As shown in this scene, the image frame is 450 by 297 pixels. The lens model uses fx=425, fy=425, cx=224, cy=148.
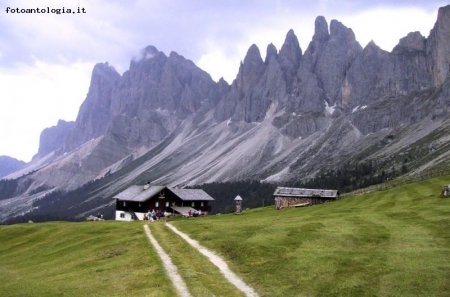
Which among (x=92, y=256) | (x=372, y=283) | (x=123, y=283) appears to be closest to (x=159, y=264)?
(x=123, y=283)

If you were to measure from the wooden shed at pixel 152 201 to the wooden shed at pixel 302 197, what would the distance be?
2543 centimetres

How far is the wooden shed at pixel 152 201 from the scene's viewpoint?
11819 cm

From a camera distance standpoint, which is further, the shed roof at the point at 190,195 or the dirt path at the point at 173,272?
the shed roof at the point at 190,195

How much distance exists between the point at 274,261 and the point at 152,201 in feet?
293

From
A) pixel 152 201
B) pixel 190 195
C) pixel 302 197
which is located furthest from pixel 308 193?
pixel 152 201

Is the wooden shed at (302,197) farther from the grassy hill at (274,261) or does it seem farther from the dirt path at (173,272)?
the dirt path at (173,272)

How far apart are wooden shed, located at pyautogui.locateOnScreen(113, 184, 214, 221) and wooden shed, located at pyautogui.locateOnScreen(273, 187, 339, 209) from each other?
83.4ft

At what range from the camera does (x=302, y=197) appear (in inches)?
4424

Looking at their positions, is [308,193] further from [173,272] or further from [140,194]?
[173,272]

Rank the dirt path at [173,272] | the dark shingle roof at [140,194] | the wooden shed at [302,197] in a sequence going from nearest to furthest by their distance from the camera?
the dirt path at [173,272]
the wooden shed at [302,197]
the dark shingle roof at [140,194]

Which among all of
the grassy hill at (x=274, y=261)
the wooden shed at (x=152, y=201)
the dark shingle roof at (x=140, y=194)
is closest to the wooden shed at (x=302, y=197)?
the wooden shed at (x=152, y=201)

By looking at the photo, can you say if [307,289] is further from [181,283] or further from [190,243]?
[190,243]

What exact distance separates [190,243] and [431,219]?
979 inches

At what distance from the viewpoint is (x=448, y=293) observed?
2377 cm
